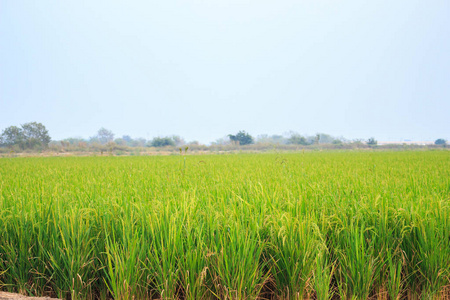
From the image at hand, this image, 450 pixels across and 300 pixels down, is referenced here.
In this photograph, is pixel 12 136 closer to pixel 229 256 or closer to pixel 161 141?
pixel 161 141

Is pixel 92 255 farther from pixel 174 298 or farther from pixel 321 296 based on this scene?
pixel 321 296

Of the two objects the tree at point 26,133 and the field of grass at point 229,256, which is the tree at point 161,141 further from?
the field of grass at point 229,256


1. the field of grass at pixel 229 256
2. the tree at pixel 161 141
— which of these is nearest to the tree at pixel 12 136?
the tree at pixel 161 141

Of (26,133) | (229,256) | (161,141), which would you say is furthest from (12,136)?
(229,256)

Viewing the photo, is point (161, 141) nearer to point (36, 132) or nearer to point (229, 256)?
point (36, 132)

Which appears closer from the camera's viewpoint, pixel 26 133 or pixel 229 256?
pixel 229 256

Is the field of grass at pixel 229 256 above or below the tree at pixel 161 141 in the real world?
below

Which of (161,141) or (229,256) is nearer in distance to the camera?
(229,256)

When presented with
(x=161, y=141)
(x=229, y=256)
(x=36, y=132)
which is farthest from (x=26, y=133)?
(x=229, y=256)

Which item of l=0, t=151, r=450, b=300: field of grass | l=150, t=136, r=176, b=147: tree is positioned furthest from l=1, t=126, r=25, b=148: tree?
l=0, t=151, r=450, b=300: field of grass

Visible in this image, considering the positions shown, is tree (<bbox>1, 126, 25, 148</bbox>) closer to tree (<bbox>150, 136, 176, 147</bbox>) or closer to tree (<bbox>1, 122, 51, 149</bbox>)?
tree (<bbox>1, 122, 51, 149</bbox>)

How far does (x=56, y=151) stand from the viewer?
3891cm

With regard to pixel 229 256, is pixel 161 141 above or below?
above

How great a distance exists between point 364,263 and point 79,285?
2.30 metres
